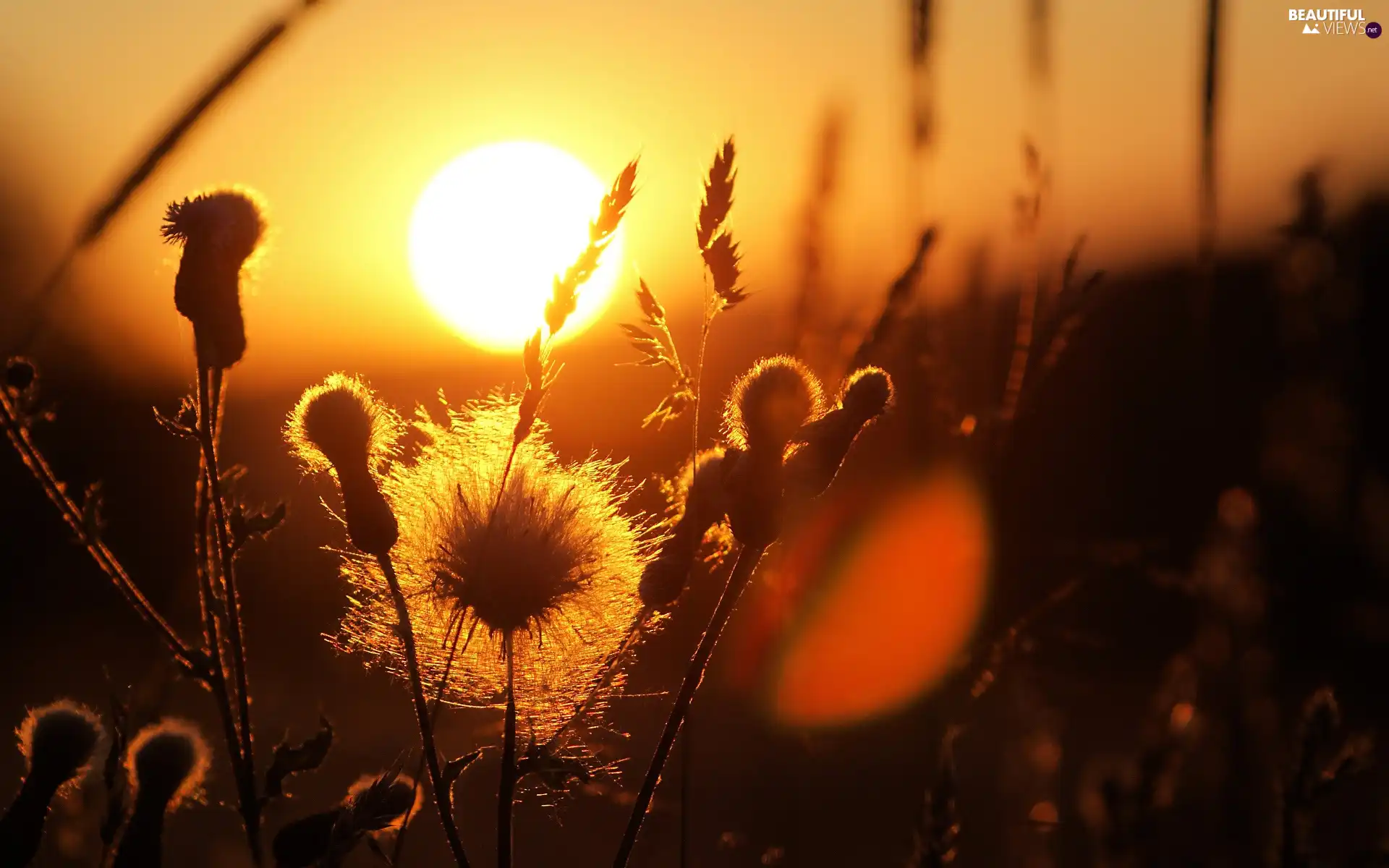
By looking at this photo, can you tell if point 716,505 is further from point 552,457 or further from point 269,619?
point 269,619

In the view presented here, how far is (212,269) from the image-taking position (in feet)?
5.69

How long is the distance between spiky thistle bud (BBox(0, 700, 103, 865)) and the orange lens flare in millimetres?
1336

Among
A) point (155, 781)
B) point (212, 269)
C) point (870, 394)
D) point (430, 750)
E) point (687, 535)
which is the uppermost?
point (212, 269)

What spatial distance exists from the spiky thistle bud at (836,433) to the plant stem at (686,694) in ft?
0.44

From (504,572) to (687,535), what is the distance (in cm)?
40

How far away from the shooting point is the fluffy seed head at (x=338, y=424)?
168 cm

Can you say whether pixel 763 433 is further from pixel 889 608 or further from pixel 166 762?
pixel 889 608

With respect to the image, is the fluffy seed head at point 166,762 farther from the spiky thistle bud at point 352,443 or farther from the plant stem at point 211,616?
the spiky thistle bud at point 352,443

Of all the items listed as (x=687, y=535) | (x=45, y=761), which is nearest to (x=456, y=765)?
(x=687, y=535)

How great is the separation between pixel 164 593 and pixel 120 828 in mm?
10596

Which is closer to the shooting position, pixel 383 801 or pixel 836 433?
pixel 383 801

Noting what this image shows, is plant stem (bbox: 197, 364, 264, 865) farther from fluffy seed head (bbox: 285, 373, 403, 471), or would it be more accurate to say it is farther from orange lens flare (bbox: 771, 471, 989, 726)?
orange lens flare (bbox: 771, 471, 989, 726)

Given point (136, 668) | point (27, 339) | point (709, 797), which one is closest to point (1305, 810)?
point (27, 339)

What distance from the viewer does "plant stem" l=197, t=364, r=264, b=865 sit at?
4.83 ft
